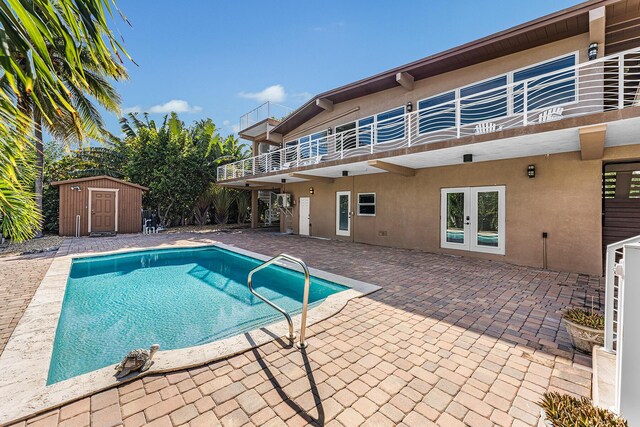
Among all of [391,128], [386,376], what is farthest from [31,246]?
[391,128]

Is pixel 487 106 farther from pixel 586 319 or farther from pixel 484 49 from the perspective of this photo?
pixel 586 319

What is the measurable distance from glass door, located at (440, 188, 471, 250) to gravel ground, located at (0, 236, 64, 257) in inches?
550

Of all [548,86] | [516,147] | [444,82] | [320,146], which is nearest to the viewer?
[516,147]

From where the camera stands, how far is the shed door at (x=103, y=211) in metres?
14.1

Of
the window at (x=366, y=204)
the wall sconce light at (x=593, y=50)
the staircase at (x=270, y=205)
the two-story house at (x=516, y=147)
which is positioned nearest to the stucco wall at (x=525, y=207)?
the two-story house at (x=516, y=147)

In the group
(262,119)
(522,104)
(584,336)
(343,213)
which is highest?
(262,119)

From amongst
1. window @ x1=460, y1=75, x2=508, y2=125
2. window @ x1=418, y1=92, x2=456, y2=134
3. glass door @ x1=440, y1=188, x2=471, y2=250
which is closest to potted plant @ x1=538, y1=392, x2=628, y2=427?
glass door @ x1=440, y1=188, x2=471, y2=250

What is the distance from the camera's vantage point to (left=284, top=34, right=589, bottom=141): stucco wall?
298 inches

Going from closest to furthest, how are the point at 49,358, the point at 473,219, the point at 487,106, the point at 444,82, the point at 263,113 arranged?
the point at 49,358, the point at 487,106, the point at 473,219, the point at 444,82, the point at 263,113

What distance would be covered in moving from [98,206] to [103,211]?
12.9 inches

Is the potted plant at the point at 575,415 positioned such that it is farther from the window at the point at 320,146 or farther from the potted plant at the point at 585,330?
the window at the point at 320,146

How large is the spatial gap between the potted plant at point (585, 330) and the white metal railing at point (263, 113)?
16.5 m

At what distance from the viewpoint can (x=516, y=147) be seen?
7211 mm

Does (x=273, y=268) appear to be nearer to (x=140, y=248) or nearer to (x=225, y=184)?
(x=140, y=248)
